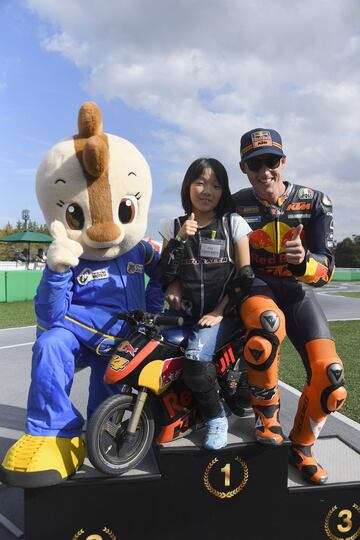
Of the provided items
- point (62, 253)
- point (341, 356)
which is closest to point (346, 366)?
point (341, 356)

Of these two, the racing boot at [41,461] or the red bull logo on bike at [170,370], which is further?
the red bull logo on bike at [170,370]

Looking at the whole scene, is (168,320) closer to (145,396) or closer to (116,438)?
(145,396)

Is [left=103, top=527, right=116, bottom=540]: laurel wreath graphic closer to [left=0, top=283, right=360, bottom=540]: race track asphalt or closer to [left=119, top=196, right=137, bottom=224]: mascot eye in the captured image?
[left=0, top=283, right=360, bottom=540]: race track asphalt

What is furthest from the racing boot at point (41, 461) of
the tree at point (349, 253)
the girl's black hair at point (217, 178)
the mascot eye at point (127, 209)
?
the tree at point (349, 253)

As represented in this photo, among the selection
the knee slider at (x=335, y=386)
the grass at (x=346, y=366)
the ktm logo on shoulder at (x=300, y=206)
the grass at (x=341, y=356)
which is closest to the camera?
the knee slider at (x=335, y=386)

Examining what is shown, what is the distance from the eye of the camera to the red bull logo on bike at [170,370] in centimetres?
225

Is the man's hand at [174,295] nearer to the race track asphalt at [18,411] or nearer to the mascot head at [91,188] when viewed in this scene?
the mascot head at [91,188]

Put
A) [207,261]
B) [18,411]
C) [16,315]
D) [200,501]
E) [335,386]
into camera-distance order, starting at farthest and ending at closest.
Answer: [16,315]
[18,411]
[207,261]
[335,386]
[200,501]

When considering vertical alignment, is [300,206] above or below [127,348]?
above

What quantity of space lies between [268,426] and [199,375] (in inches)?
17.1

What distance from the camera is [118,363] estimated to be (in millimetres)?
2186

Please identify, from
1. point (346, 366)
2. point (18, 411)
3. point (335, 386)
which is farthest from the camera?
point (346, 366)

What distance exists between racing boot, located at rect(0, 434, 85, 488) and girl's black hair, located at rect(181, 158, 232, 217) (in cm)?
140

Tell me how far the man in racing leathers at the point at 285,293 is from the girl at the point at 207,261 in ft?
0.54
